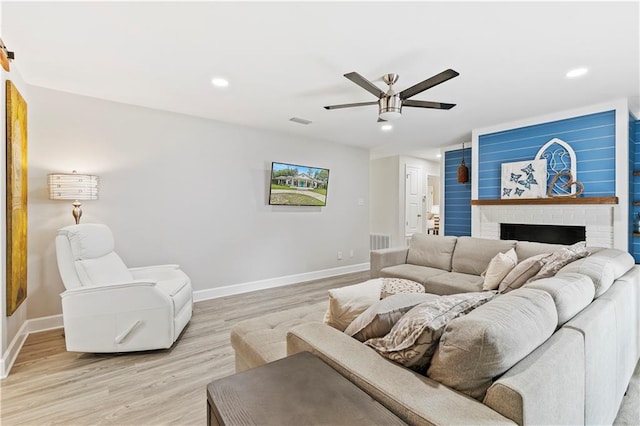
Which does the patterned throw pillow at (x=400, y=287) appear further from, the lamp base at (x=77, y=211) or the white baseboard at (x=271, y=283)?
the lamp base at (x=77, y=211)

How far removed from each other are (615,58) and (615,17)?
76cm

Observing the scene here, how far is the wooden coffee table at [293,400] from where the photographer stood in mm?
730

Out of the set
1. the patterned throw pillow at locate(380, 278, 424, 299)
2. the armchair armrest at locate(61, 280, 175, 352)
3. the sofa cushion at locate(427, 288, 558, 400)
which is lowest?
the armchair armrest at locate(61, 280, 175, 352)

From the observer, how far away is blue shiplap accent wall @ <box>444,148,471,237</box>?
554 centimetres

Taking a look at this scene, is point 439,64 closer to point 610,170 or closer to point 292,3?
point 292,3

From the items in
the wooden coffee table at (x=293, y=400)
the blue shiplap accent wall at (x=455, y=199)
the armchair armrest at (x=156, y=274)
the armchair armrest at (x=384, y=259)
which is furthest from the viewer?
the blue shiplap accent wall at (x=455, y=199)

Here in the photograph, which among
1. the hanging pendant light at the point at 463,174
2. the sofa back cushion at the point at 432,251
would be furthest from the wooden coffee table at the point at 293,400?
the hanging pendant light at the point at 463,174

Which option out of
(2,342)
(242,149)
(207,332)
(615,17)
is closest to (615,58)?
(615,17)

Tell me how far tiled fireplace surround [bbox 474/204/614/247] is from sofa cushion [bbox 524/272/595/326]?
9.64ft

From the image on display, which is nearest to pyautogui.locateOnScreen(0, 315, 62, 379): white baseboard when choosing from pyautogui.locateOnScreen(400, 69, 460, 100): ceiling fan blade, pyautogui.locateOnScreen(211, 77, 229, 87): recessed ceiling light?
pyautogui.locateOnScreen(211, 77, 229, 87): recessed ceiling light

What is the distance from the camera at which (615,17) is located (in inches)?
75.1

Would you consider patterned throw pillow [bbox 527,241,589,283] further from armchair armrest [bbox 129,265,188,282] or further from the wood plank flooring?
armchair armrest [bbox 129,265,188,282]

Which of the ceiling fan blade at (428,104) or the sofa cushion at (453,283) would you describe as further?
the sofa cushion at (453,283)

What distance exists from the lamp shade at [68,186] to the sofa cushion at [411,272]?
128 inches
